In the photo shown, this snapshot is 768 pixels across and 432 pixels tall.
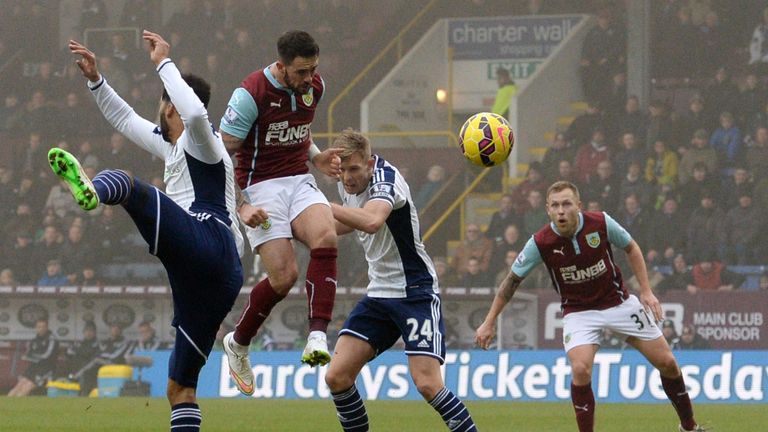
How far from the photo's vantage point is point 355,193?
8117 millimetres

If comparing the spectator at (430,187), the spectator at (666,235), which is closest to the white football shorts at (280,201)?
the spectator at (666,235)

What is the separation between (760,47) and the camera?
19938mm

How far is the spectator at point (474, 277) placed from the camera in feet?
61.0

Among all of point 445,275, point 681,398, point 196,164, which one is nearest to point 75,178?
point 196,164

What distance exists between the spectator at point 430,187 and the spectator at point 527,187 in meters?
1.16

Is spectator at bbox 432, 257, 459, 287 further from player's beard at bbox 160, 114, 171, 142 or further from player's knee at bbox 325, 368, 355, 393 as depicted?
player's beard at bbox 160, 114, 171, 142

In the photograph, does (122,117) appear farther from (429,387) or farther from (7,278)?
(7,278)

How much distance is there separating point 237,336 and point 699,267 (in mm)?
10631

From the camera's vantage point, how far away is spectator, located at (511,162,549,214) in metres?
19.3

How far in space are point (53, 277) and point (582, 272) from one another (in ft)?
40.1

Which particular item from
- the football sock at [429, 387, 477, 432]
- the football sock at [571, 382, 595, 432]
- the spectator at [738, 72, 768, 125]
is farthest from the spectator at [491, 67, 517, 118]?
the football sock at [429, 387, 477, 432]

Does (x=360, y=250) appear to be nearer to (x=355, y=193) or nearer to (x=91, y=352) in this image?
(x=91, y=352)

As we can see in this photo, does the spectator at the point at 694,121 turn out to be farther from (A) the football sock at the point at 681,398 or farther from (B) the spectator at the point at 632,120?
(A) the football sock at the point at 681,398

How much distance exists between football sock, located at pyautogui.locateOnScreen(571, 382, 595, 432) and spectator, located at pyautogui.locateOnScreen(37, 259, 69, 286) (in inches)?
483
